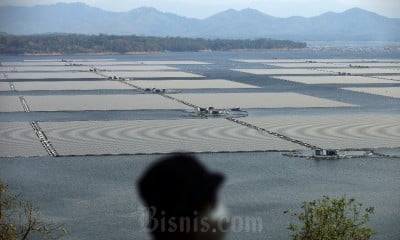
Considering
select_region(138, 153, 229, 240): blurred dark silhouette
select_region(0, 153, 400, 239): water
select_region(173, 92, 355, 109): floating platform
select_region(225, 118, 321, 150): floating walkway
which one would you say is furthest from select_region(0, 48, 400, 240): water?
select_region(173, 92, 355, 109): floating platform

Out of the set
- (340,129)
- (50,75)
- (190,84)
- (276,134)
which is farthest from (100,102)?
(50,75)

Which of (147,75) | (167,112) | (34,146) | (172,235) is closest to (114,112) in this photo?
(167,112)

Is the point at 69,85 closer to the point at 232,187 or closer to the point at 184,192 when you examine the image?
the point at 232,187

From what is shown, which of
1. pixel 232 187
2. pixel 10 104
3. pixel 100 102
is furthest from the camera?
pixel 100 102

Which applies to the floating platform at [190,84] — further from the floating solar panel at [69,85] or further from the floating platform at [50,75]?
the floating platform at [50,75]

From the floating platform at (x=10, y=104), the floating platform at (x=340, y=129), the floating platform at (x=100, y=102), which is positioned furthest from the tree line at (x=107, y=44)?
the floating platform at (x=340, y=129)
